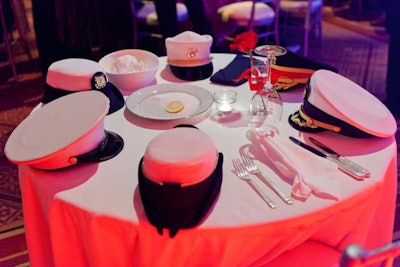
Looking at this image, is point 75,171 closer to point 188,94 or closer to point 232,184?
point 232,184

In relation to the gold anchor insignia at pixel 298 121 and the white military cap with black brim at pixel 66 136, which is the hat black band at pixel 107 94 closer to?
the white military cap with black brim at pixel 66 136

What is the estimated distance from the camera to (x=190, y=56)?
1.46 meters

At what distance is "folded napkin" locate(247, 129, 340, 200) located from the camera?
0.92 m

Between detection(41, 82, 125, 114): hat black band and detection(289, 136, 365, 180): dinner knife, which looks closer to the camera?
detection(289, 136, 365, 180): dinner knife

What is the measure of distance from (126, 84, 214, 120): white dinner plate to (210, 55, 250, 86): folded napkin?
0.11 meters

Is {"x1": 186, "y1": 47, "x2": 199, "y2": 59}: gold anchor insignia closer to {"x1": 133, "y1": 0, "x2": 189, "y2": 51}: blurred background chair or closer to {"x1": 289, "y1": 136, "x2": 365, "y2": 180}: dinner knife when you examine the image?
{"x1": 289, "y1": 136, "x2": 365, "y2": 180}: dinner knife

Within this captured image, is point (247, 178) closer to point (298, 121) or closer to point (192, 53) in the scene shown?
point (298, 121)

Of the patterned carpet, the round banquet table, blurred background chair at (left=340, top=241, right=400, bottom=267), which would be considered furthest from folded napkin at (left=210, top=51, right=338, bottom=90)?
the patterned carpet

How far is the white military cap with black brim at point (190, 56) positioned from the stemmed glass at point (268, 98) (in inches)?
9.9

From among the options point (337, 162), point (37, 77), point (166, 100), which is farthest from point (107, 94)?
point (37, 77)

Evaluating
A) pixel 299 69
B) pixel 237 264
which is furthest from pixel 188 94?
pixel 237 264

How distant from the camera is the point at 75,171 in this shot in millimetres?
1014

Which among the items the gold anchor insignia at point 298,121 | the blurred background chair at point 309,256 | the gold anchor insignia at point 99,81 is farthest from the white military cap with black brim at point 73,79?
the blurred background chair at point 309,256

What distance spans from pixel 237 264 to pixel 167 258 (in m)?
0.15
